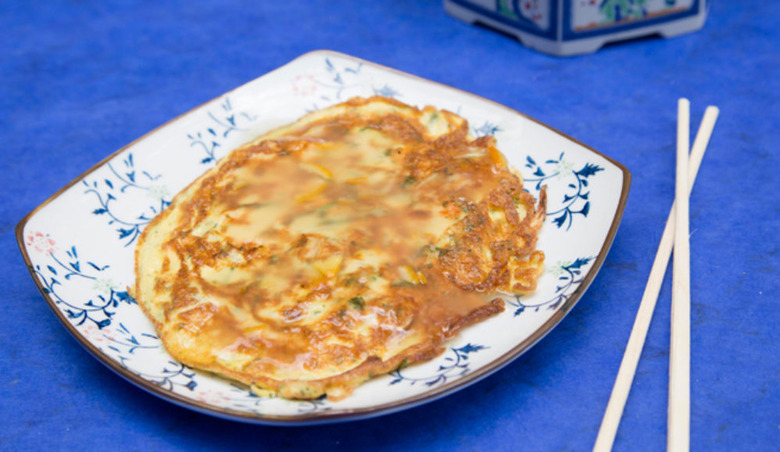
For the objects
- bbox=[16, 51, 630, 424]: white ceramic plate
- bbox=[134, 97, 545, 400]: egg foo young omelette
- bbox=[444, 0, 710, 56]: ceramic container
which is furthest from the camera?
bbox=[444, 0, 710, 56]: ceramic container

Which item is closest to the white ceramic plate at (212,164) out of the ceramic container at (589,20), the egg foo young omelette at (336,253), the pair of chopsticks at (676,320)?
the egg foo young omelette at (336,253)

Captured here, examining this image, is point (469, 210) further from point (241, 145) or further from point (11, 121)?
point (11, 121)

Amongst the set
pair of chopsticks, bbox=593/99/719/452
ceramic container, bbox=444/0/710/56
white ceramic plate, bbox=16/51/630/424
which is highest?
ceramic container, bbox=444/0/710/56

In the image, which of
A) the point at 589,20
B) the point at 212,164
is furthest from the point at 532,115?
the point at 212,164

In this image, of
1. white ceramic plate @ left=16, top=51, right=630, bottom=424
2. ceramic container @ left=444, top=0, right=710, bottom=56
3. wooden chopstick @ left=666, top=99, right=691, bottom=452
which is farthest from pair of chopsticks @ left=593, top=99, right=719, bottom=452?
ceramic container @ left=444, top=0, right=710, bottom=56

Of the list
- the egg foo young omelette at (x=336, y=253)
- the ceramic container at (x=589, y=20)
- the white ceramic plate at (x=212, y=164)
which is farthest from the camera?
the ceramic container at (x=589, y=20)

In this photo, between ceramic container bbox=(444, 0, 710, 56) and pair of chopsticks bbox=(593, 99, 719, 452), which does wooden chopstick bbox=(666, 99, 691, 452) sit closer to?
pair of chopsticks bbox=(593, 99, 719, 452)

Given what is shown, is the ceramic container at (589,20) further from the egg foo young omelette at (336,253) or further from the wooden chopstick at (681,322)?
the egg foo young omelette at (336,253)

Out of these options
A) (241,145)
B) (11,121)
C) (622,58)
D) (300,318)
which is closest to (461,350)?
(300,318)
